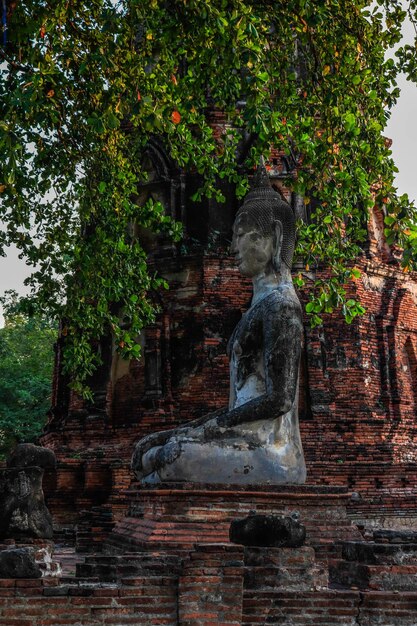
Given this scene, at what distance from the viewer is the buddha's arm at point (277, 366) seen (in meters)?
5.29

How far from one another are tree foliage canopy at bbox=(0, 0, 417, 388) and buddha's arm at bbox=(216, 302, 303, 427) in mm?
1124

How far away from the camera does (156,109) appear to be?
529cm

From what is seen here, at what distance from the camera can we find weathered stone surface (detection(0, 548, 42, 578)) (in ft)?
11.1

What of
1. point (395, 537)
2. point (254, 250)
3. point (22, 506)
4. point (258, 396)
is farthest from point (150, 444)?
point (395, 537)

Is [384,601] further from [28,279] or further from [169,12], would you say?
[28,279]

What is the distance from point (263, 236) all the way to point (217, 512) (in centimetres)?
232

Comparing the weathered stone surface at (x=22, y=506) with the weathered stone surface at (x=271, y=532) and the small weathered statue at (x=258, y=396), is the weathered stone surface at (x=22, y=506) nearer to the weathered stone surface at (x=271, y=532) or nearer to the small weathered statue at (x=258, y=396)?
the small weathered statue at (x=258, y=396)

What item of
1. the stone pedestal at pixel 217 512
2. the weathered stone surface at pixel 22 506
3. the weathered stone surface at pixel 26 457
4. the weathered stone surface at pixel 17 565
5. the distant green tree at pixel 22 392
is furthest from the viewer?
the distant green tree at pixel 22 392

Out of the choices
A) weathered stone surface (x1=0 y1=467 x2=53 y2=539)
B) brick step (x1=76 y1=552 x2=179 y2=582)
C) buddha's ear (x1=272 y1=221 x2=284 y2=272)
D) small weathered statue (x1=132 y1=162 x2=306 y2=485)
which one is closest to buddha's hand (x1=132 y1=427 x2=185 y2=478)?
small weathered statue (x1=132 y1=162 x2=306 y2=485)

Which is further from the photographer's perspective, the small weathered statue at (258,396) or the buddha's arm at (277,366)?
the buddha's arm at (277,366)

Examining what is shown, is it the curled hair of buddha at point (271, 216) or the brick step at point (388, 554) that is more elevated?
the curled hair of buddha at point (271, 216)

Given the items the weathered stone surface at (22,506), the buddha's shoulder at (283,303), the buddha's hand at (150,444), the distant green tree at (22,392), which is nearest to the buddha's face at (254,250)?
the buddha's shoulder at (283,303)

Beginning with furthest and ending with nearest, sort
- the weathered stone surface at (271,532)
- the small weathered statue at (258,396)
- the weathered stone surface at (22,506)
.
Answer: the weathered stone surface at (22,506) → the small weathered statue at (258,396) → the weathered stone surface at (271,532)

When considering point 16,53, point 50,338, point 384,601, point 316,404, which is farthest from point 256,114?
point 50,338
